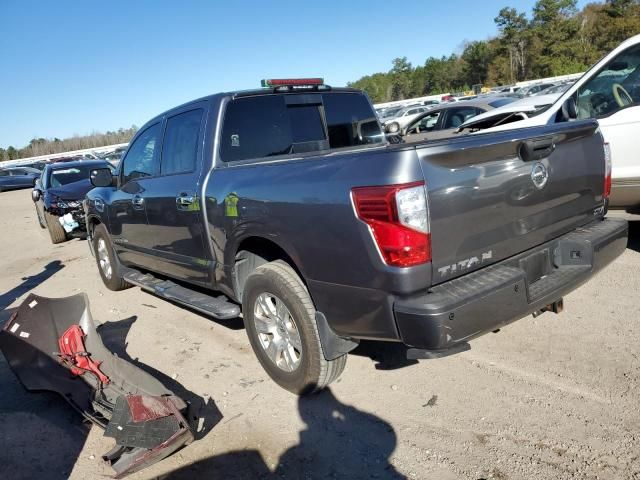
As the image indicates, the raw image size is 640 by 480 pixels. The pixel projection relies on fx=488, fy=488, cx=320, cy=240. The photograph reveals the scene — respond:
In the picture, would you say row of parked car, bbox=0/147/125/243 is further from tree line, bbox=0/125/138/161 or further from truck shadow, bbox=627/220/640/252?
tree line, bbox=0/125/138/161

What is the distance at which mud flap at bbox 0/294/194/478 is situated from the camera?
266cm

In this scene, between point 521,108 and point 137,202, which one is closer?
point 137,202

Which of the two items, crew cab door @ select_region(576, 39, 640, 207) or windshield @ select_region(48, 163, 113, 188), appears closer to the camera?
crew cab door @ select_region(576, 39, 640, 207)

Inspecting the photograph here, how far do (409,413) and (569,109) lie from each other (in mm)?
4249

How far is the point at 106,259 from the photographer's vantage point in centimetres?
618

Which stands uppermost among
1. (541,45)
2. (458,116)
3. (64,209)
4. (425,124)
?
(541,45)

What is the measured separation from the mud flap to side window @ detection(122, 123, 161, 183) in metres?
1.47

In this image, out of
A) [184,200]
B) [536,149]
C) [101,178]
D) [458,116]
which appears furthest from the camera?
[458,116]

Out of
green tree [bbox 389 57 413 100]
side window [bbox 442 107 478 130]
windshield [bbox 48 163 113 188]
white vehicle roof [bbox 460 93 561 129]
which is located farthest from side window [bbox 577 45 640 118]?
green tree [bbox 389 57 413 100]

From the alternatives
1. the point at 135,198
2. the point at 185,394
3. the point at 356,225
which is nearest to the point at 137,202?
the point at 135,198

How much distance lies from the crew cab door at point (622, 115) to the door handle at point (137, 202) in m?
4.55

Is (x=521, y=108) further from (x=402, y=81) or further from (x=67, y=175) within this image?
(x=402, y=81)

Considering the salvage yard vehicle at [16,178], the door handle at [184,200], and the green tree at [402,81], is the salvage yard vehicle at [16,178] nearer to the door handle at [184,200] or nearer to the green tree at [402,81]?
the door handle at [184,200]

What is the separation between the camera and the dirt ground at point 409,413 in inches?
99.6
